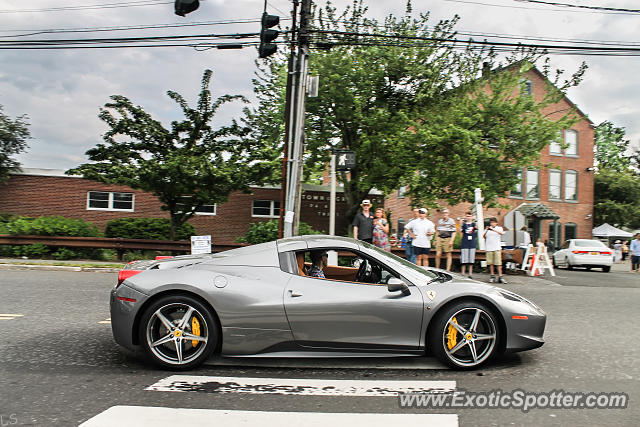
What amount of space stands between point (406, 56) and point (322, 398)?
17076mm

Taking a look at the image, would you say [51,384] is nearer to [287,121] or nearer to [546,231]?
[287,121]

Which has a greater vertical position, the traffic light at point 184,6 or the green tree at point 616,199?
the traffic light at point 184,6

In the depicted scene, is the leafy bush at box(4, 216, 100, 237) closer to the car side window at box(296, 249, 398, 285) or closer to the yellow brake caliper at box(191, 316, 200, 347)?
the car side window at box(296, 249, 398, 285)

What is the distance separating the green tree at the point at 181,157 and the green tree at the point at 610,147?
52.1 meters

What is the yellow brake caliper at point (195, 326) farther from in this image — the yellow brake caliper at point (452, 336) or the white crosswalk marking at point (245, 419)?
the yellow brake caliper at point (452, 336)

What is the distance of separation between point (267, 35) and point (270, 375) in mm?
10016

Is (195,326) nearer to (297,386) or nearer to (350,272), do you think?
(297,386)

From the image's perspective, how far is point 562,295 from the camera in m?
11.0

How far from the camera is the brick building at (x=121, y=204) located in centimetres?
2245

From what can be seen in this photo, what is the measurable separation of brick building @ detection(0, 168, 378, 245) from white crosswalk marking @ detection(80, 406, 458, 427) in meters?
18.9

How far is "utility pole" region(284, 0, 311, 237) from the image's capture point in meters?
12.8

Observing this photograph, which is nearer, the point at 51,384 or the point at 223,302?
the point at 51,384

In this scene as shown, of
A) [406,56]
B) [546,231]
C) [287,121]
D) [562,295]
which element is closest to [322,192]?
[406,56]

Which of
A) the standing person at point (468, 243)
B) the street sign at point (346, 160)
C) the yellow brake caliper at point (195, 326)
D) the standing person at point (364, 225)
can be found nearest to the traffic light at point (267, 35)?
the street sign at point (346, 160)
